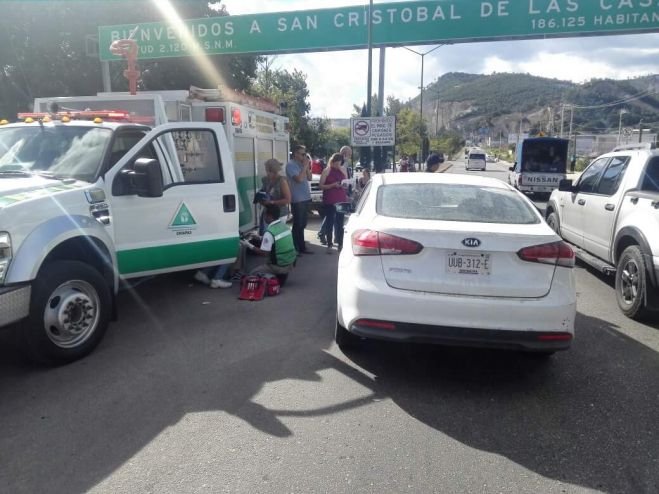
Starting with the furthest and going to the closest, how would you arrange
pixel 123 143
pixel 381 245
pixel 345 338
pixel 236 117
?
pixel 236 117 → pixel 123 143 → pixel 345 338 → pixel 381 245

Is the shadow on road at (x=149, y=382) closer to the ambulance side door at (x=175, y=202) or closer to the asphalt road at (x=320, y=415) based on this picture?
the asphalt road at (x=320, y=415)

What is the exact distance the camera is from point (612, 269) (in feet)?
21.8

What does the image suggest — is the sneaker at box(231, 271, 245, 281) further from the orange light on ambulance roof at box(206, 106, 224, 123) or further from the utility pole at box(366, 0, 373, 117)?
the utility pole at box(366, 0, 373, 117)

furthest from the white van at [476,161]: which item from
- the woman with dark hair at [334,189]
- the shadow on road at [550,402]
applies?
the shadow on road at [550,402]

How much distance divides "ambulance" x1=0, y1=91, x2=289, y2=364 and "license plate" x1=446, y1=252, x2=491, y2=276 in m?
2.79

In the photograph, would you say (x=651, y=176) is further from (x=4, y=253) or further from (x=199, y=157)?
(x=4, y=253)

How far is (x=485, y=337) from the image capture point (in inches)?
156

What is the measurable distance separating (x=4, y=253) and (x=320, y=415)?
2.47 metres

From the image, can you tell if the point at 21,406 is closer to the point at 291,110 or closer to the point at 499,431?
the point at 499,431

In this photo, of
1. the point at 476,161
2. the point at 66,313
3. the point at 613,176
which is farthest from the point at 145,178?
the point at 476,161

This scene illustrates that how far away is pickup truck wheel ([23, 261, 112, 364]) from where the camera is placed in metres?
4.25

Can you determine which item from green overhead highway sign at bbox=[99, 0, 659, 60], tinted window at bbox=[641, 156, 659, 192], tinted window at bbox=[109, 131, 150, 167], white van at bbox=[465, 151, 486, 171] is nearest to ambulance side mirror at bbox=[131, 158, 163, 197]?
tinted window at bbox=[109, 131, 150, 167]

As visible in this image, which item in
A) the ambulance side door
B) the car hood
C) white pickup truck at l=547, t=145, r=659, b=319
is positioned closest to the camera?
the car hood

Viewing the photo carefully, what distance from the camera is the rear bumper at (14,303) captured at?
3896 millimetres
